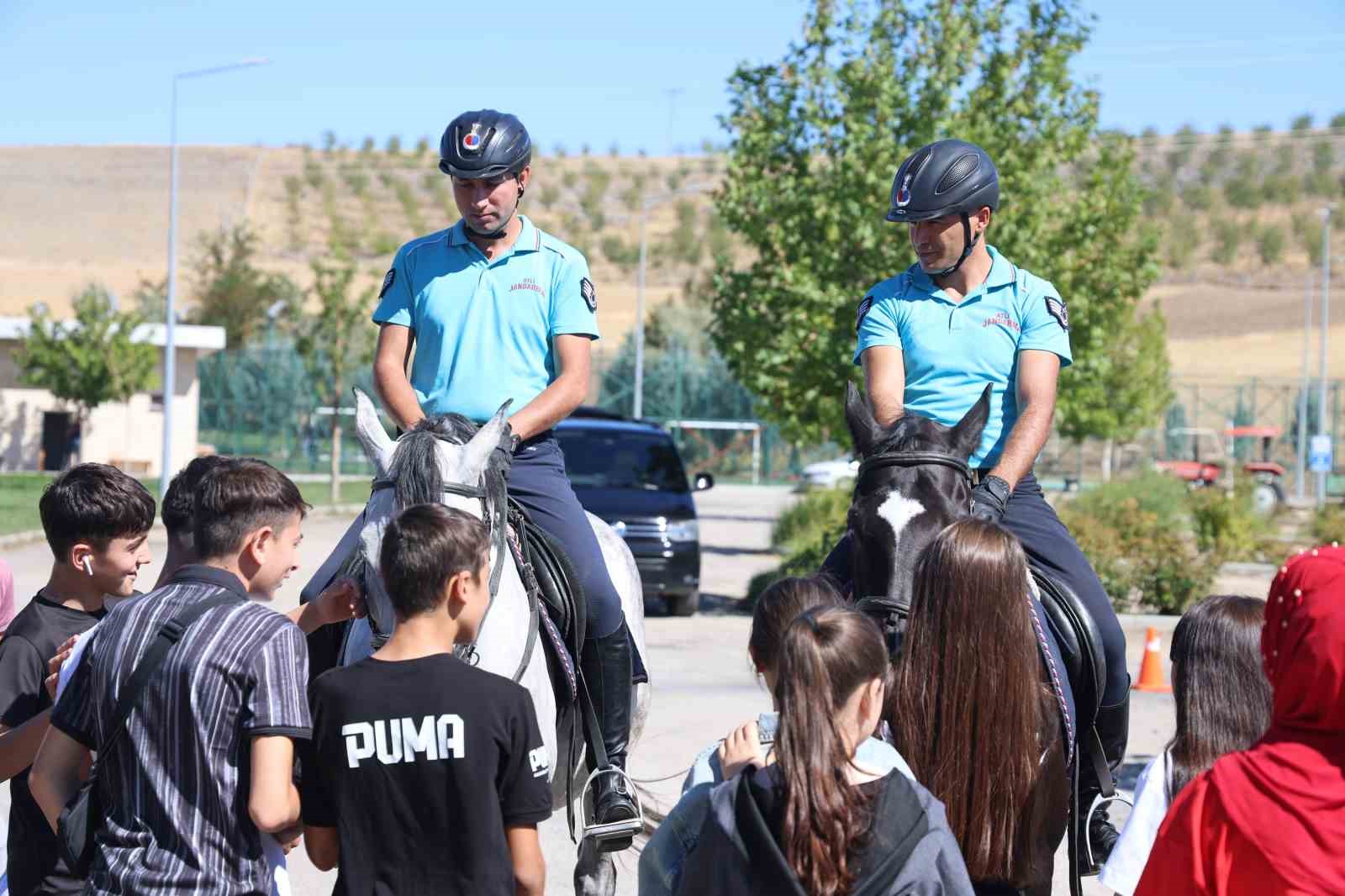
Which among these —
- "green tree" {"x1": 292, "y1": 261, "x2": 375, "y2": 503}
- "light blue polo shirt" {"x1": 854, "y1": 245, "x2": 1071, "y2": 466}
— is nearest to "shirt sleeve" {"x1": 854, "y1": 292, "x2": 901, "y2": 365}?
"light blue polo shirt" {"x1": 854, "y1": 245, "x2": 1071, "y2": 466}

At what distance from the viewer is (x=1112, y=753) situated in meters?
5.57

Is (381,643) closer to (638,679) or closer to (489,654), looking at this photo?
(489,654)

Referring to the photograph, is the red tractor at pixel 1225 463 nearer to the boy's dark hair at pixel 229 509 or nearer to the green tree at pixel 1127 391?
the green tree at pixel 1127 391

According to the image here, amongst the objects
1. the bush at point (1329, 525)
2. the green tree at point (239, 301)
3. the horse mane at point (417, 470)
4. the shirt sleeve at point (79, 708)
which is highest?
the green tree at point (239, 301)

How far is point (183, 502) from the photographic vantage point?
3873mm

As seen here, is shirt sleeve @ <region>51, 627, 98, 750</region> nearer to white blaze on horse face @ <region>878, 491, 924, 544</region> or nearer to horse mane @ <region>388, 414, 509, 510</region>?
horse mane @ <region>388, 414, 509, 510</region>

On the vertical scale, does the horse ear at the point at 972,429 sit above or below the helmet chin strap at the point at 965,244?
below

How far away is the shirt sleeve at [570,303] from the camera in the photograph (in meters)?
5.95

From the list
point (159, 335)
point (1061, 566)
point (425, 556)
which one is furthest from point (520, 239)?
point (159, 335)

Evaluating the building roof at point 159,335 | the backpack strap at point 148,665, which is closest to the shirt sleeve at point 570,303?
the backpack strap at point 148,665

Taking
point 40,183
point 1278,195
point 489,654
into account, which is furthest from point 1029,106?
point 40,183

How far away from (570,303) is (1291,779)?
3696 millimetres

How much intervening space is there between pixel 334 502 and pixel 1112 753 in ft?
105

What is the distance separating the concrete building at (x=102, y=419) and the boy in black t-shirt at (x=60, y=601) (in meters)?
41.2
